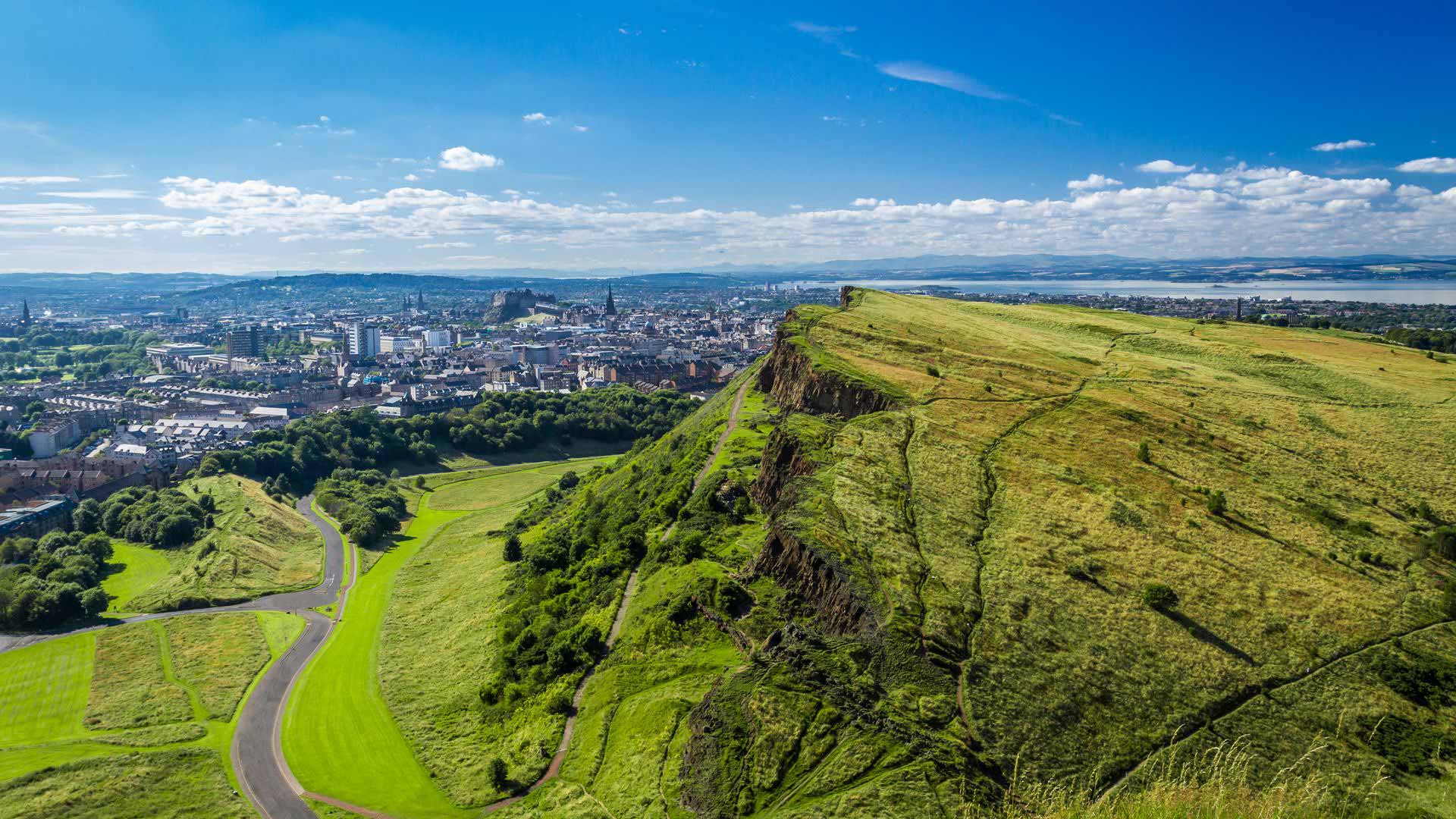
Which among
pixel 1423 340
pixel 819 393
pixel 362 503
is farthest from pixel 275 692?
pixel 1423 340

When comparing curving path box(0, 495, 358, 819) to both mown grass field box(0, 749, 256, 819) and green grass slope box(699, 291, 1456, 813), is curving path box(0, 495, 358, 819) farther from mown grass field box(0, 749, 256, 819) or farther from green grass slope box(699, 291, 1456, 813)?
green grass slope box(699, 291, 1456, 813)

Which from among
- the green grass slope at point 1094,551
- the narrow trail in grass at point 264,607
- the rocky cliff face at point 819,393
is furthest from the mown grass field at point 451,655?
the rocky cliff face at point 819,393

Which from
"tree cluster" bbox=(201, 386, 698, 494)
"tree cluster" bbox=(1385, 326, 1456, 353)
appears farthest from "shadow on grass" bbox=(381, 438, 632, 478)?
"tree cluster" bbox=(1385, 326, 1456, 353)

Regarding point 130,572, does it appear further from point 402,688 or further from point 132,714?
point 402,688

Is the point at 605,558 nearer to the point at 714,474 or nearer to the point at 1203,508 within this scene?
the point at 714,474

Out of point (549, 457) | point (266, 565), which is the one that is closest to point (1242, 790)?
point (266, 565)
